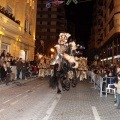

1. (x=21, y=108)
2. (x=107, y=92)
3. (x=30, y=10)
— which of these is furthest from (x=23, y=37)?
(x=21, y=108)

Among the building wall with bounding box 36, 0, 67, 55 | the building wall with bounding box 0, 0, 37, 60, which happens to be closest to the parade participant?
the building wall with bounding box 0, 0, 37, 60

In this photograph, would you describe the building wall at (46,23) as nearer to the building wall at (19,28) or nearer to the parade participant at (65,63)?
the building wall at (19,28)

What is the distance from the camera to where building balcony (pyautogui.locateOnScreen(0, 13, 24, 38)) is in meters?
24.4

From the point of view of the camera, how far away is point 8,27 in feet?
85.8

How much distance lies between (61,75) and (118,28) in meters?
27.8

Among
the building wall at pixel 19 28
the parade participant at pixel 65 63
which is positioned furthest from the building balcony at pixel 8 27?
the parade participant at pixel 65 63

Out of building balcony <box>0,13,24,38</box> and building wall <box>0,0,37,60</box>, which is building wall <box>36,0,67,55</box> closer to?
building wall <box>0,0,37,60</box>

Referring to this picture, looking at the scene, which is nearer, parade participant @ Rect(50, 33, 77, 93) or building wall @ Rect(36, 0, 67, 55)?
parade participant @ Rect(50, 33, 77, 93)

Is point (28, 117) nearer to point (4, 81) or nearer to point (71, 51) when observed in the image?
point (71, 51)

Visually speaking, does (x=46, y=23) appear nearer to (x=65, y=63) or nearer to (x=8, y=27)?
(x=8, y=27)

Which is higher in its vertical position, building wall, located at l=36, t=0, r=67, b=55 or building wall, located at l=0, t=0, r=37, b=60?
building wall, located at l=36, t=0, r=67, b=55

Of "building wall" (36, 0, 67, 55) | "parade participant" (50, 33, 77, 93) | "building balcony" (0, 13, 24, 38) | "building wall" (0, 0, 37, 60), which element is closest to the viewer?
"parade participant" (50, 33, 77, 93)

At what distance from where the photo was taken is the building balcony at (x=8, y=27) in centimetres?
2439

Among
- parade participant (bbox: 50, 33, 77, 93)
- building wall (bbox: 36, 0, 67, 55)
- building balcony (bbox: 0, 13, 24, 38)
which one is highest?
building wall (bbox: 36, 0, 67, 55)
